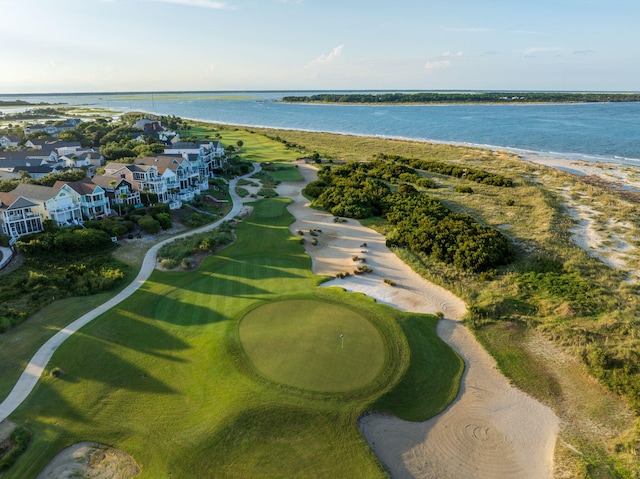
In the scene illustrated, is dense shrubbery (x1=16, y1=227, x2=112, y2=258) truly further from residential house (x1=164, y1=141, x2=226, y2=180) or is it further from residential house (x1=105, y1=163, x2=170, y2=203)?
residential house (x1=164, y1=141, x2=226, y2=180)

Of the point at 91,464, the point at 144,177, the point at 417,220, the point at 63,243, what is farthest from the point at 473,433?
the point at 144,177

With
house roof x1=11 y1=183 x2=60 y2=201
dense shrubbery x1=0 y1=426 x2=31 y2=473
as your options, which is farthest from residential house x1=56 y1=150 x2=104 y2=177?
dense shrubbery x1=0 y1=426 x2=31 y2=473

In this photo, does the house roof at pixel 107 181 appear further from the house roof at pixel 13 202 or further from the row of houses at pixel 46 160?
the row of houses at pixel 46 160

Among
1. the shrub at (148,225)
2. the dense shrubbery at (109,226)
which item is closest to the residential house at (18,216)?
the dense shrubbery at (109,226)

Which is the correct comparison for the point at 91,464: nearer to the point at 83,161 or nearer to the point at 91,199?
the point at 91,199

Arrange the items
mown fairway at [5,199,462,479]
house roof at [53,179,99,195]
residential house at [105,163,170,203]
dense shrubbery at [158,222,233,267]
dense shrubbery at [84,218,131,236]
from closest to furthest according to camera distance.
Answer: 1. mown fairway at [5,199,462,479]
2. dense shrubbery at [158,222,233,267]
3. dense shrubbery at [84,218,131,236]
4. house roof at [53,179,99,195]
5. residential house at [105,163,170,203]

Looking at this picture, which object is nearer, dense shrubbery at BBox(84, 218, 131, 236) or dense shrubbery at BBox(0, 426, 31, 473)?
dense shrubbery at BBox(0, 426, 31, 473)
